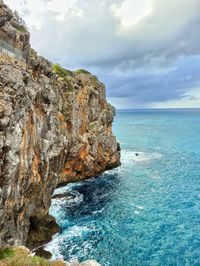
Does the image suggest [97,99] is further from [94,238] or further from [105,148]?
[94,238]

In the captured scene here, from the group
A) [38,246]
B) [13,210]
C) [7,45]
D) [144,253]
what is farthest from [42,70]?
[144,253]

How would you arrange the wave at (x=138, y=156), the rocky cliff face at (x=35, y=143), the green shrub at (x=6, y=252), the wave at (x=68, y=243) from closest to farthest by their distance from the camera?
1. the green shrub at (x=6, y=252)
2. the rocky cliff face at (x=35, y=143)
3. the wave at (x=68, y=243)
4. the wave at (x=138, y=156)

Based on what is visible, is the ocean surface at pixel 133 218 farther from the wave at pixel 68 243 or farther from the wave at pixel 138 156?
the wave at pixel 138 156

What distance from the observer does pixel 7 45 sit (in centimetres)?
3294

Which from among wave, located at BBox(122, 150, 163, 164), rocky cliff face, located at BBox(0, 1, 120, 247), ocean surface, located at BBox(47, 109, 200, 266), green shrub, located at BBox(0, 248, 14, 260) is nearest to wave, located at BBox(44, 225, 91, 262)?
ocean surface, located at BBox(47, 109, 200, 266)

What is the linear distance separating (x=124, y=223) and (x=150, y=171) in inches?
1293

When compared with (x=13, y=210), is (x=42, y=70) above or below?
above

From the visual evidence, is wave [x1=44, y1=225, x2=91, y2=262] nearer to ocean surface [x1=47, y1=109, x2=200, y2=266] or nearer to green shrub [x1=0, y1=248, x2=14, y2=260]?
ocean surface [x1=47, y1=109, x2=200, y2=266]

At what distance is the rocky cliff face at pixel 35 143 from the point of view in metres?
26.5

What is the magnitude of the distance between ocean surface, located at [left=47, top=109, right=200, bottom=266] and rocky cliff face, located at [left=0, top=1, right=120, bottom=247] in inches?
199

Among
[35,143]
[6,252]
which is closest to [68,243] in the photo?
[35,143]

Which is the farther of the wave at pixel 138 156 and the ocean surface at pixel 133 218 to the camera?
the wave at pixel 138 156

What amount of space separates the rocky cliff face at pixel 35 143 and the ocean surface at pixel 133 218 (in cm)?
505

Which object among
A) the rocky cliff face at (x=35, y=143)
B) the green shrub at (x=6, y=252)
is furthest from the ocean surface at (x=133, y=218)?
the green shrub at (x=6, y=252)
